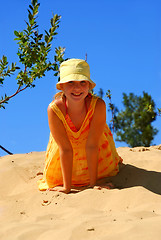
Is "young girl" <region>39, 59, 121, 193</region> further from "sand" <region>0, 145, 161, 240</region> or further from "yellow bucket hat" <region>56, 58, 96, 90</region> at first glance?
"sand" <region>0, 145, 161, 240</region>

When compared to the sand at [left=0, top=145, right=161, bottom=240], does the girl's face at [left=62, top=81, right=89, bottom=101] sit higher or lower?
higher

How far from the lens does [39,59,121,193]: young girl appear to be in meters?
4.10

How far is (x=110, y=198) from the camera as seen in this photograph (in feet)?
12.5

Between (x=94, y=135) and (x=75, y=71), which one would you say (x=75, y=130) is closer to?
(x=94, y=135)

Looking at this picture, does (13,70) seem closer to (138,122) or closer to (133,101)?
(138,122)

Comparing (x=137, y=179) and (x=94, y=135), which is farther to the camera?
(x=137, y=179)

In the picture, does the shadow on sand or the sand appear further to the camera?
the shadow on sand

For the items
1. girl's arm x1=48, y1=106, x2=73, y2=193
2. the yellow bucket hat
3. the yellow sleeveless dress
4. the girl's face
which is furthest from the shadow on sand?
the yellow bucket hat

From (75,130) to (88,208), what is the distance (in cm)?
120

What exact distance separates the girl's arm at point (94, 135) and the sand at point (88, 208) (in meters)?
0.41

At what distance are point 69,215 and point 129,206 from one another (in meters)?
0.67

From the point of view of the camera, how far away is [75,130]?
4.46m

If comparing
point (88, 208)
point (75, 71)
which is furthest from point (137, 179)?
point (75, 71)

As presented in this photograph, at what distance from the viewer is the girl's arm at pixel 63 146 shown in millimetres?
4324
